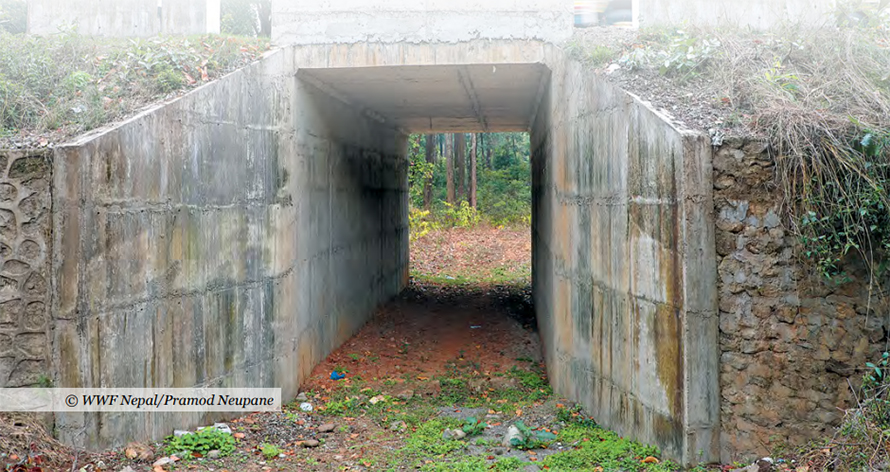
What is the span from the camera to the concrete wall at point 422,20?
7.57 metres

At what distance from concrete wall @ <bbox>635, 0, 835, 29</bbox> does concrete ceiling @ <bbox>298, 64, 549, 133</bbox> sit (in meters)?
1.55

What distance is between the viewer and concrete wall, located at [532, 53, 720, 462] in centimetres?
485

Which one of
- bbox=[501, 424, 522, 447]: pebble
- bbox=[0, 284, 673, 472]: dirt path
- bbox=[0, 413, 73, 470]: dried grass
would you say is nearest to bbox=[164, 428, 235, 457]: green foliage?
bbox=[0, 284, 673, 472]: dirt path

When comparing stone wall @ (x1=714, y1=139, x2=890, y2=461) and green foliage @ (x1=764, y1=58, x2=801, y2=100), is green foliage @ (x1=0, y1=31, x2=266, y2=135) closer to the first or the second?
stone wall @ (x1=714, y1=139, x2=890, y2=461)

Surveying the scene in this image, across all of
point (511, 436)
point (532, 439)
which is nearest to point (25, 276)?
point (511, 436)

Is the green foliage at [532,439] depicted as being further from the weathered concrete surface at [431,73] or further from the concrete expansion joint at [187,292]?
the weathered concrete surface at [431,73]

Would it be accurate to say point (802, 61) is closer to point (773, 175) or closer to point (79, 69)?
point (773, 175)

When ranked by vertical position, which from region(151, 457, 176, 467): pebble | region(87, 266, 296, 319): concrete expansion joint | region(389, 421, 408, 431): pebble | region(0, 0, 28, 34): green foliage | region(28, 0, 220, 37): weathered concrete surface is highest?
region(0, 0, 28, 34): green foliage

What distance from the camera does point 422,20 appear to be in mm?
7625

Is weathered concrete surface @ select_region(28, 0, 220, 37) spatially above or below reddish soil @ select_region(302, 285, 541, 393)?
above

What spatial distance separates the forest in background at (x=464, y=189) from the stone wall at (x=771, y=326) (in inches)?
596

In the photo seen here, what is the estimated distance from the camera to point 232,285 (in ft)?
21.5

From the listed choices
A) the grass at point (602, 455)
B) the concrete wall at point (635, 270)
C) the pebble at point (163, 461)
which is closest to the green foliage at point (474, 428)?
the grass at point (602, 455)

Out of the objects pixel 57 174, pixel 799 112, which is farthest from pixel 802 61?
pixel 57 174
